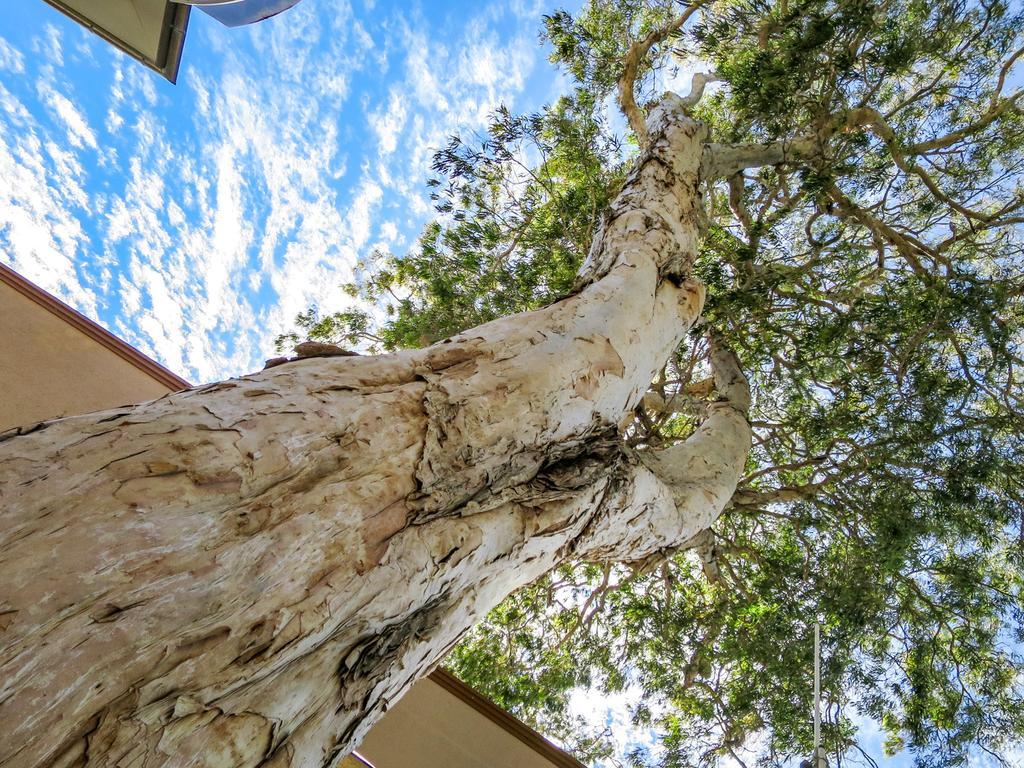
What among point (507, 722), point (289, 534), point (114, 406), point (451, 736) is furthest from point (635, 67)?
point (289, 534)

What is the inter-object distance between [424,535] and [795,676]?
187 inches

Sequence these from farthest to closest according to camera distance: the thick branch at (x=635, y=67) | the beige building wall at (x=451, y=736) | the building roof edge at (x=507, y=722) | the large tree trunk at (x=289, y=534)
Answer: the thick branch at (x=635, y=67), the building roof edge at (x=507, y=722), the beige building wall at (x=451, y=736), the large tree trunk at (x=289, y=534)

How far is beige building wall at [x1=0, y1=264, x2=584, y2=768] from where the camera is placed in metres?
3.70

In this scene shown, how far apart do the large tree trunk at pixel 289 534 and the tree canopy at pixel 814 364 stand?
3.35 m

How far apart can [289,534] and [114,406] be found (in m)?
3.50

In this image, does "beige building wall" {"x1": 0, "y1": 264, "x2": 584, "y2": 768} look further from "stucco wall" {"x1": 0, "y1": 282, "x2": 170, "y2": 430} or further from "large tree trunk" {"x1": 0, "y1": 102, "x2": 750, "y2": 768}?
"large tree trunk" {"x1": 0, "y1": 102, "x2": 750, "y2": 768}

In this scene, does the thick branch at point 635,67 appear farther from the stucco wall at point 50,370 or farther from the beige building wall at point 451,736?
the beige building wall at point 451,736

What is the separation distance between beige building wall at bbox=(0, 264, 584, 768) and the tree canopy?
209cm

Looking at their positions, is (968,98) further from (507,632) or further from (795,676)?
(507,632)

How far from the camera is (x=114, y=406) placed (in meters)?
3.84

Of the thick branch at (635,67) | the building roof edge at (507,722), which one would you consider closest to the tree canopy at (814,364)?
the thick branch at (635,67)

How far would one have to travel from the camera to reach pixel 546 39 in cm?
605

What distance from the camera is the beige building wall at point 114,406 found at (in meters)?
3.70

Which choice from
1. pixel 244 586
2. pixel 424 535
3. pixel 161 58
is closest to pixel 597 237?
pixel 424 535
